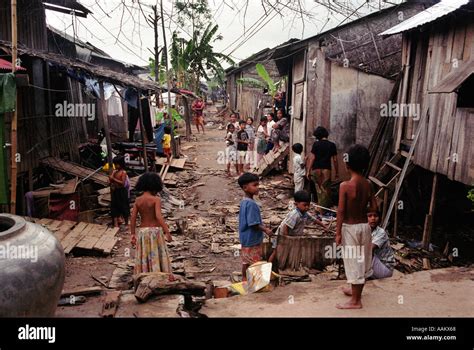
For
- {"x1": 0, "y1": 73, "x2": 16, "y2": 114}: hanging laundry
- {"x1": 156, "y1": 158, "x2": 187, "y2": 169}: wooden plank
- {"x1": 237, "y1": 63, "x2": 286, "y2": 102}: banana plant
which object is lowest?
{"x1": 156, "y1": 158, "x2": 187, "y2": 169}: wooden plank

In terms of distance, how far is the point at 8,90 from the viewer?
22.6 ft

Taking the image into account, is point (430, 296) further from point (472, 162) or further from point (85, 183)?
point (85, 183)

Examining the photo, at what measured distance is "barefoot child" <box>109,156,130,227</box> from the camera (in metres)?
Answer: 9.66

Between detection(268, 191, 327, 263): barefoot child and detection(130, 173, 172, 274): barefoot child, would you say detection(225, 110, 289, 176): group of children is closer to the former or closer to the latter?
detection(268, 191, 327, 263): barefoot child

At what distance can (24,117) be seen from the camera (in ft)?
33.4

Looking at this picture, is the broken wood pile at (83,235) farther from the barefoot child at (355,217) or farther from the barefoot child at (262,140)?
the barefoot child at (262,140)

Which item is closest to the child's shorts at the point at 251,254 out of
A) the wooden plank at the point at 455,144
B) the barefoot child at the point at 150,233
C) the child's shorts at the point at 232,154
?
the barefoot child at the point at 150,233

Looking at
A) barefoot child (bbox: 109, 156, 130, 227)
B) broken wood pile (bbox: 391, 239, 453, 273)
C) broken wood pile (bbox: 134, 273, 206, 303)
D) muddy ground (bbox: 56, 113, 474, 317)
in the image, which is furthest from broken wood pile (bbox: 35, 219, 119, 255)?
broken wood pile (bbox: 391, 239, 453, 273)

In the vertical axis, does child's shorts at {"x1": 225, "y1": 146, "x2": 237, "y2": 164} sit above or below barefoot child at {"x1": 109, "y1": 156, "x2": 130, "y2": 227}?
above

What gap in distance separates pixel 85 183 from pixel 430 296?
337 inches

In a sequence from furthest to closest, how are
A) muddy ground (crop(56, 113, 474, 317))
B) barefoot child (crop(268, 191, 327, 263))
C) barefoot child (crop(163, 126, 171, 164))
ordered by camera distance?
barefoot child (crop(163, 126, 171, 164)) < barefoot child (crop(268, 191, 327, 263)) < muddy ground (crop(56, 113, 474, 317))

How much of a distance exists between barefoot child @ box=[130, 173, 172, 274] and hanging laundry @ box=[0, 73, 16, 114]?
8.79 feet

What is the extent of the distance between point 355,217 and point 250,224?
1682 mm

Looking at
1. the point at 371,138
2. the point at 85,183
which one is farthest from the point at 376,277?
the point at 85,183
